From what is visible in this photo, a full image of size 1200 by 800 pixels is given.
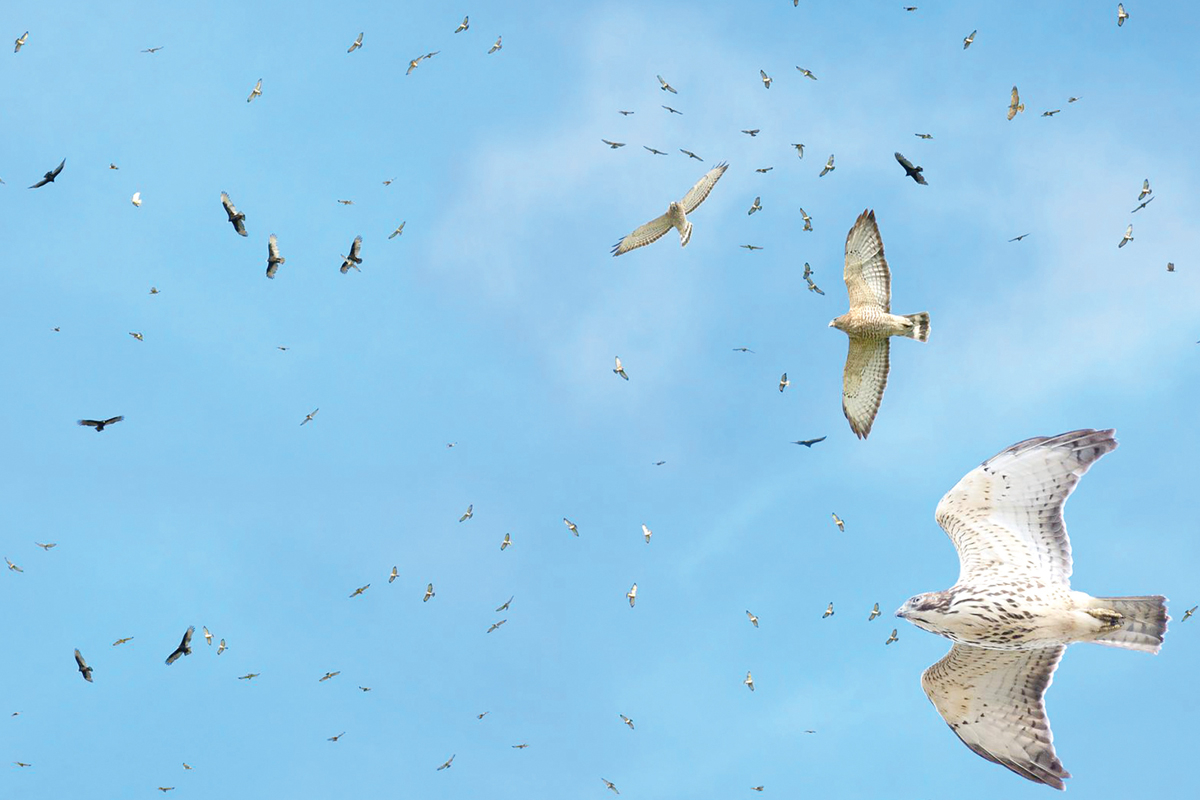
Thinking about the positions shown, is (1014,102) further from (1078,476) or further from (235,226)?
(235,226)

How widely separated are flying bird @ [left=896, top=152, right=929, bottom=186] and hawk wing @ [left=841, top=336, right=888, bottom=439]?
→ 10.5ft

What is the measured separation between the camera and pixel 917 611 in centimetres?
1698

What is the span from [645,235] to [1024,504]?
12090 mm

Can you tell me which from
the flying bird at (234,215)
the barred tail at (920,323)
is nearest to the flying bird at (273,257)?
the flying bird at (234,215)

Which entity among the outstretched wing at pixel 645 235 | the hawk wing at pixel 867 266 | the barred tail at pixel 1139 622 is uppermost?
the barred tail at pixel 1139 622

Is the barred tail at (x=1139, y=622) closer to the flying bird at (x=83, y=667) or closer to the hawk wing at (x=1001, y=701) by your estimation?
the hawk wing at (x=1001, y=701)

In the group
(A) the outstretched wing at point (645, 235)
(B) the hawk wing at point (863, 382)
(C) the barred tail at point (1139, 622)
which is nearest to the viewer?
(C) the barred tail at point (1139, 622)

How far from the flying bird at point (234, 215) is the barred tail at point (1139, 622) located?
46.6 ft

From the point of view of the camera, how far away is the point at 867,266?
81.7ft

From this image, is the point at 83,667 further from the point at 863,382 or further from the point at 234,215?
the point at 863,382

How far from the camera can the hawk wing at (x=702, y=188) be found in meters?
26.8

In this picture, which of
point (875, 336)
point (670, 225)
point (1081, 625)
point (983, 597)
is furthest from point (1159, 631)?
point (670, 225)

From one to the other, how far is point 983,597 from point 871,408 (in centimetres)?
1004

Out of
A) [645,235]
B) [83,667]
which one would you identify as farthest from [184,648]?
[645,235]
